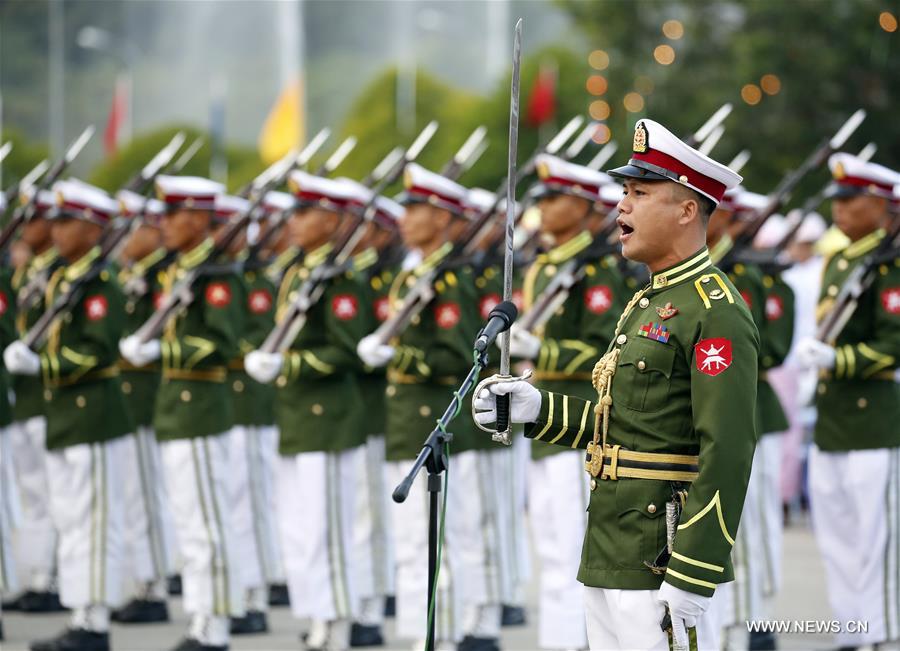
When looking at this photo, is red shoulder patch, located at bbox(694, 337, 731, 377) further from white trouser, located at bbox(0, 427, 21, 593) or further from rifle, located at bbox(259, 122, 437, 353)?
white trouser, located at bbox(0, 427, 21, 593)

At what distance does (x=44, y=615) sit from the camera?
980cm

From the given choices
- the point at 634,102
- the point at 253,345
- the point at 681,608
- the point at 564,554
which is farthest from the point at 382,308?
the point at 634,102

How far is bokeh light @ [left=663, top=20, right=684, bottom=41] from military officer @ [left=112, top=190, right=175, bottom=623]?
21290mm

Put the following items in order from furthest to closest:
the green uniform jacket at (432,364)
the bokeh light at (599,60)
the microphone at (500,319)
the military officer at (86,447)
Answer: the bokeh light at (599,60)
the military officer at (86,447)
the green uniform jacket at (432,364)
the microphone at (500,319)

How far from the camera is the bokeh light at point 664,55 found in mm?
29953

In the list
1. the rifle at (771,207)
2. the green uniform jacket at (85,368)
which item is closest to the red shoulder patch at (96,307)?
the green uniform jacket at (85,368)

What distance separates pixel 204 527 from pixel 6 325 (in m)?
1.73

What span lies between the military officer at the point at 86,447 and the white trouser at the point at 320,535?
0.92 metres

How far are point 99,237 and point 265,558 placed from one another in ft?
7.23

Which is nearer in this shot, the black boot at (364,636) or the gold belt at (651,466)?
the gold belt at (651,466)

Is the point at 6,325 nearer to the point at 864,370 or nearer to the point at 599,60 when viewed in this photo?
the point at 864,370

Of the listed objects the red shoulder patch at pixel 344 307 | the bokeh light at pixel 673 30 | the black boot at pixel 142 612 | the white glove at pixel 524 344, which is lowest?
the black boot at pixel 142 612

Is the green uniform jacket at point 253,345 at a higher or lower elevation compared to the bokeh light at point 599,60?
lower

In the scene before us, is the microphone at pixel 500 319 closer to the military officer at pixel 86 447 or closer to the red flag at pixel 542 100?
the military officer at pixel 86 447
